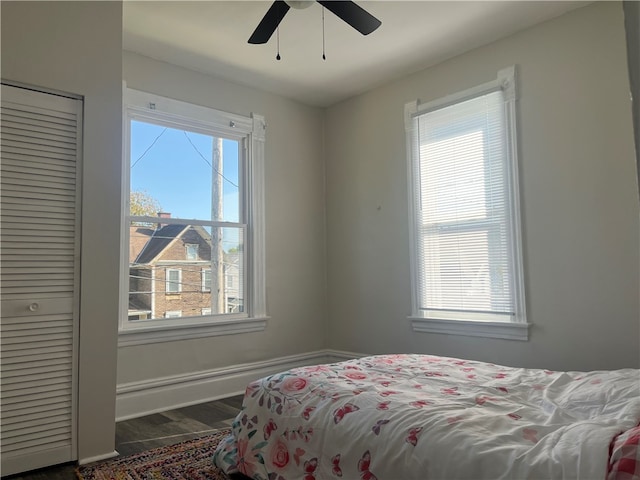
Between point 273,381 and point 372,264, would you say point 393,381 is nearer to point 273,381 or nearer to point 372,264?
point 273,381

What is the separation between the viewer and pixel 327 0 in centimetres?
251

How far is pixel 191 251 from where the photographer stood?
3.95m

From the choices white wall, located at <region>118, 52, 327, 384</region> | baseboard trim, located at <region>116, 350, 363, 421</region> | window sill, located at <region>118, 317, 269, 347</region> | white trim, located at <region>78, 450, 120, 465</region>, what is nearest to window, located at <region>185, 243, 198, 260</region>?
window sill, located at <region>118, 317, 269, 347</region>

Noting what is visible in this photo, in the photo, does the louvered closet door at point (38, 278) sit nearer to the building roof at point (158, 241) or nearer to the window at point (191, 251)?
the building roof at point (158, 241)

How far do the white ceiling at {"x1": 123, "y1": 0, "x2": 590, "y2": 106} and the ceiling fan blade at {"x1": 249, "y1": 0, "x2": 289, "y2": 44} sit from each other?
346mm

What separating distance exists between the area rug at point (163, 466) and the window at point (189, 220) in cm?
107

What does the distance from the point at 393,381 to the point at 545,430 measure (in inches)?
31.0

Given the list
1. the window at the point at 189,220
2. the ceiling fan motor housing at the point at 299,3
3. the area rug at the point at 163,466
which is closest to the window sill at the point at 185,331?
the window at the point at 189,220

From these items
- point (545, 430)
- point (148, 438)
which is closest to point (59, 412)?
point (148, 438)

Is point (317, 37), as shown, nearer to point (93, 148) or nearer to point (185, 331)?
point (93, 148)

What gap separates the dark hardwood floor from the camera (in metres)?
2.43

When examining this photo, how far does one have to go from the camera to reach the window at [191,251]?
3.93 metres

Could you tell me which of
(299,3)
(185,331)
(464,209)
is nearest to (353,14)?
(299,3)

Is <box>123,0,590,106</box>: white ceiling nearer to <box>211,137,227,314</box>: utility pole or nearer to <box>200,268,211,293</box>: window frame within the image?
<box>211,137,227,314</box>: utility pole
